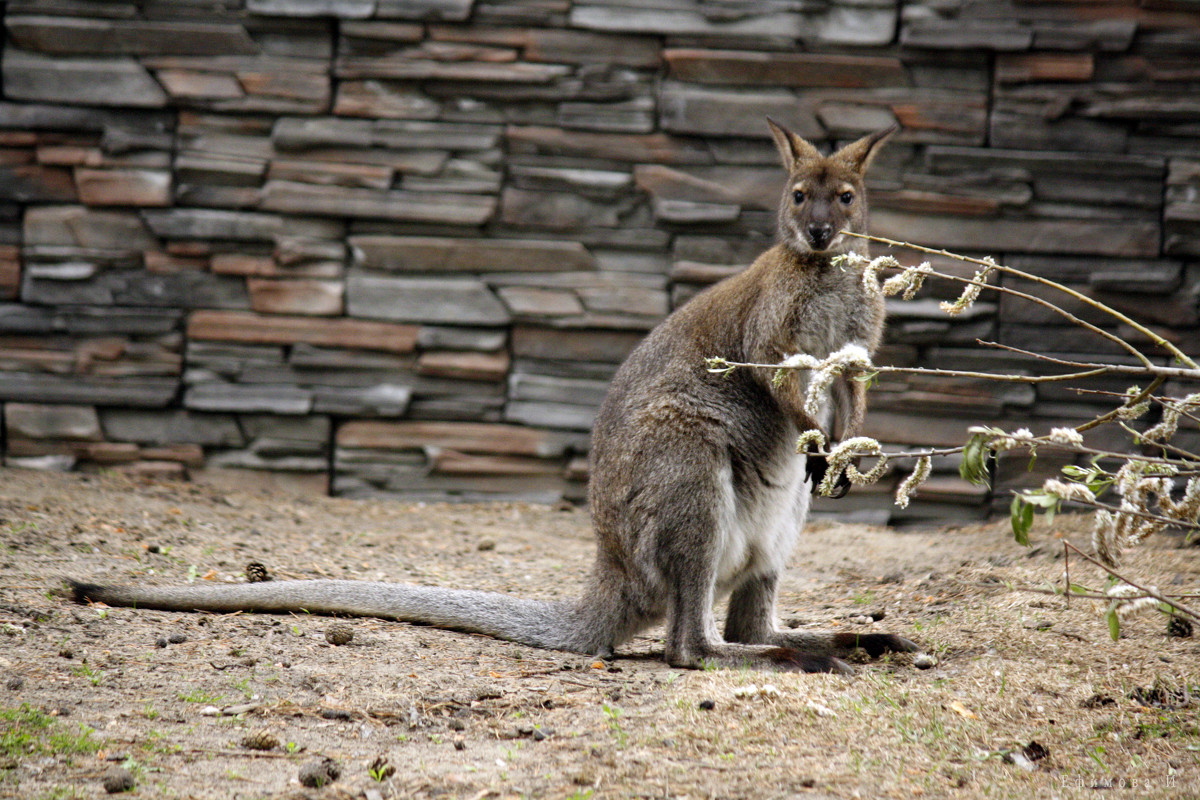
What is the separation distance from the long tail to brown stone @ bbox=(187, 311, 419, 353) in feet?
9.66

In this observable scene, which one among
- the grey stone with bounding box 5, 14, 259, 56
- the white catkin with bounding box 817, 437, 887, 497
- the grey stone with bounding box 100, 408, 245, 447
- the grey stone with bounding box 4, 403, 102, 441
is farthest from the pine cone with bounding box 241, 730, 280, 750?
the grey stone with bounding box 5, 14, 259, 56

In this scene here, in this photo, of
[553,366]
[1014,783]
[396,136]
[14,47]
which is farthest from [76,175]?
[1014,783]

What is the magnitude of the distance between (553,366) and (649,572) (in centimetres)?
316

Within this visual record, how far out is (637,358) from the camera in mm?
4121

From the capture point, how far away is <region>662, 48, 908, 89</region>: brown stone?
248 inches

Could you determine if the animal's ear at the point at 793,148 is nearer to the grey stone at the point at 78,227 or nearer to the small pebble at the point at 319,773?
the small pebble at the point at 319,773

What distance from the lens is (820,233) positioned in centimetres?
387

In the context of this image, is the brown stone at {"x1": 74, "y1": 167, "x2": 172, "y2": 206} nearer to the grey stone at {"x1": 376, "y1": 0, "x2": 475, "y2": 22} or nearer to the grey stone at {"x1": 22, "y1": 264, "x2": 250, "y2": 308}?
the grey stone at {"x1": 22, "y1": 264, "x2": 250, "y2": 308}

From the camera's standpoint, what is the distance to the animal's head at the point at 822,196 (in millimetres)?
3920

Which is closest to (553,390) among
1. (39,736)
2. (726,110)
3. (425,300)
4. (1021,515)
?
(425,300)

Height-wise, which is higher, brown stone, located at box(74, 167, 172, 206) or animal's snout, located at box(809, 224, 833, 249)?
brown stone, located at box(74, 167, 172, 206)

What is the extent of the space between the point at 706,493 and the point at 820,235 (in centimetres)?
111

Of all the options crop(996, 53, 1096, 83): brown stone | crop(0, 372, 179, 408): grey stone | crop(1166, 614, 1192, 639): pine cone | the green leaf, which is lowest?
crop(1166, 614, 1192, 639): pine cone

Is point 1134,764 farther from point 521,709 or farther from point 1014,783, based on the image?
point 521,709
